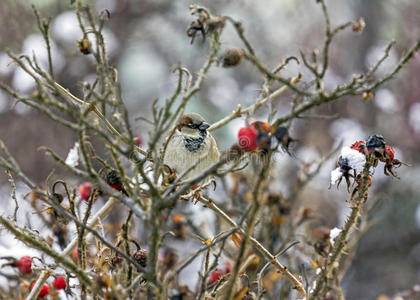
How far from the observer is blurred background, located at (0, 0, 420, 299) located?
440 centimetres

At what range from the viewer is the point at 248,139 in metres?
0.95

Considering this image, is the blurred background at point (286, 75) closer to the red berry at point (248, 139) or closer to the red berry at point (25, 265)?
the red berry at point (25, 265)

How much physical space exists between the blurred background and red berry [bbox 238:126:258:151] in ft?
9.42

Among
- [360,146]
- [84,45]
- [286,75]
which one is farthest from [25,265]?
[286,75]

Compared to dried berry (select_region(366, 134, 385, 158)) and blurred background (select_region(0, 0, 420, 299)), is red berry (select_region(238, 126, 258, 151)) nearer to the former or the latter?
dried berry (select_region(366, 134, 385, 158))

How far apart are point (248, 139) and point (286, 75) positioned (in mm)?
4249

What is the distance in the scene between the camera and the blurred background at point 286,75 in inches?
173

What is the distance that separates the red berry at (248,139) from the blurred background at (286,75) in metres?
2.87

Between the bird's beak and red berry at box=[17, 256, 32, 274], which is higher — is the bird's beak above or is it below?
above

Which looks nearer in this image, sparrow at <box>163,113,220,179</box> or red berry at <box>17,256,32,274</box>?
red berry at <box>17,256,32,274</box>

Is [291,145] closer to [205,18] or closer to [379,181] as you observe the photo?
[205,18]

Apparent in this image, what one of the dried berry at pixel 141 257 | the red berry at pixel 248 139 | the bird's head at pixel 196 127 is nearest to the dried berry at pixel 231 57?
the red berry at pixel 248 139

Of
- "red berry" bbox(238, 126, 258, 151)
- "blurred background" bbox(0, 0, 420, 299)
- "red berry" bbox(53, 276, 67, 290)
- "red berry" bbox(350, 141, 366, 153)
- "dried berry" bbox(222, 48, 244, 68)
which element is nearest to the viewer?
"red berry" bbox(238, 126, 258, 151)

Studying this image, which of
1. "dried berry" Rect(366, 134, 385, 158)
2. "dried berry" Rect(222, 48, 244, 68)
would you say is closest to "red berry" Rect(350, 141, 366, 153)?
"dried berry" Rect(366, 134, 385, 158)
